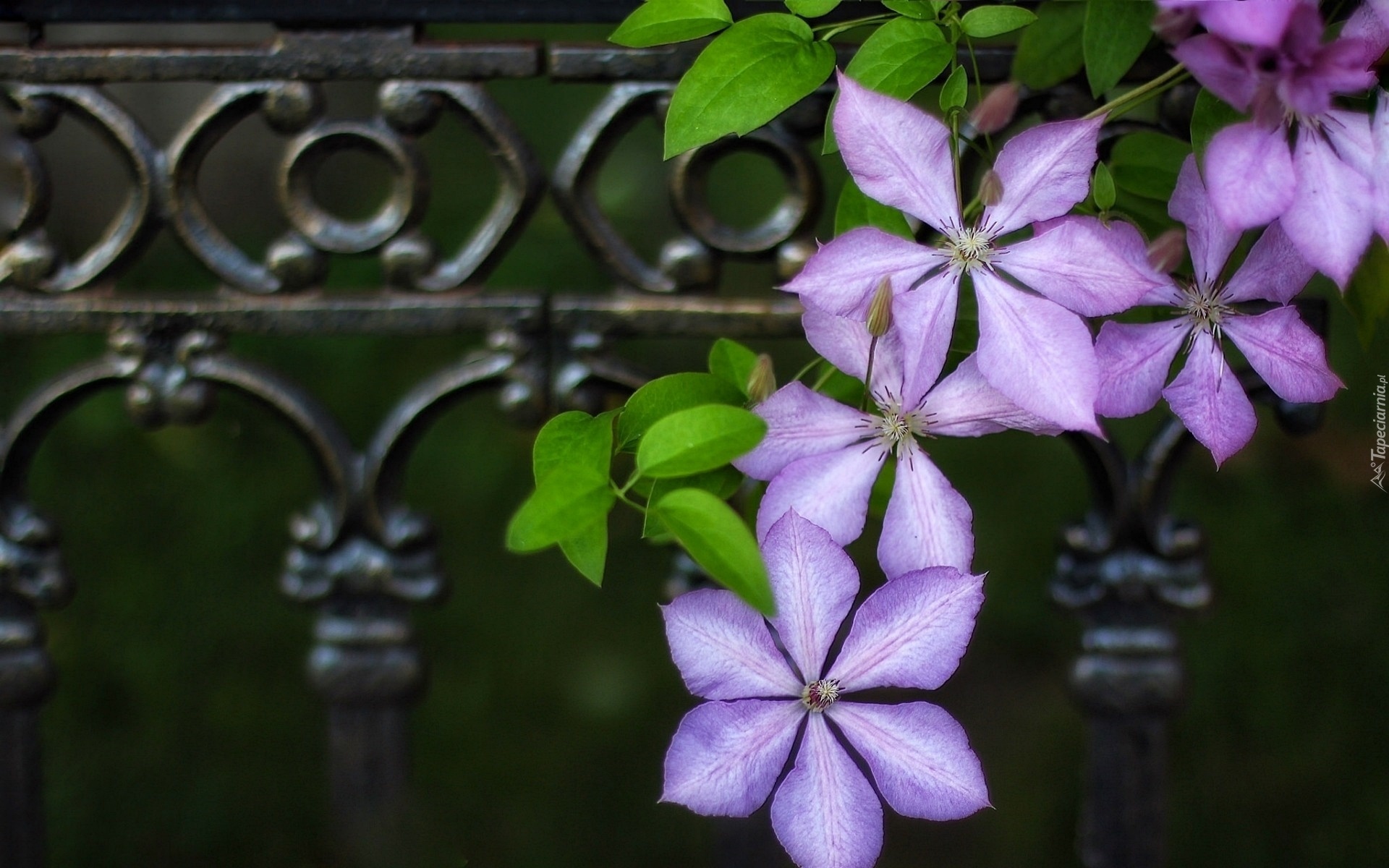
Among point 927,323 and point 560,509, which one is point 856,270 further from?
point 560,509

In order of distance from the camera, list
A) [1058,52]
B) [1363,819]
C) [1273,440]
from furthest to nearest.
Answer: [1273,440], [1363,819], [1058,52]

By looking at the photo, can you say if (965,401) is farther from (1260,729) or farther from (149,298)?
(1260,729)

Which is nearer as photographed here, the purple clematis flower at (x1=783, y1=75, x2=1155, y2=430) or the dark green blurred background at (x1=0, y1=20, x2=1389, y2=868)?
the purple clematis flower at (x1=783, y1=75, x2=1155, y2=430)


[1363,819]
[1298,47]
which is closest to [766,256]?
[1298,47]

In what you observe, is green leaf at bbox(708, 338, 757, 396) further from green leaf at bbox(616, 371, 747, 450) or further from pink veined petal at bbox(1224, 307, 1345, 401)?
pink veined petal at bbox(1224, 307, 1345, 401)

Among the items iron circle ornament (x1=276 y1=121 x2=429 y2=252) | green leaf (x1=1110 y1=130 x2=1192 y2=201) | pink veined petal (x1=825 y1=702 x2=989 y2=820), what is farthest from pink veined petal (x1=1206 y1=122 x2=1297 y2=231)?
iron circle ornament (x1=276 y1=121 x2=429 y2=252)

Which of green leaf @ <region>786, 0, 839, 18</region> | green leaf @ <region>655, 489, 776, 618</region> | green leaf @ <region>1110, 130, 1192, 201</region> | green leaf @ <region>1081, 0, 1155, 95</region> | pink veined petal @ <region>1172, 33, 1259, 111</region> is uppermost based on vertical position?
green leaf @ <region>786, 0, 839, 18</region>
